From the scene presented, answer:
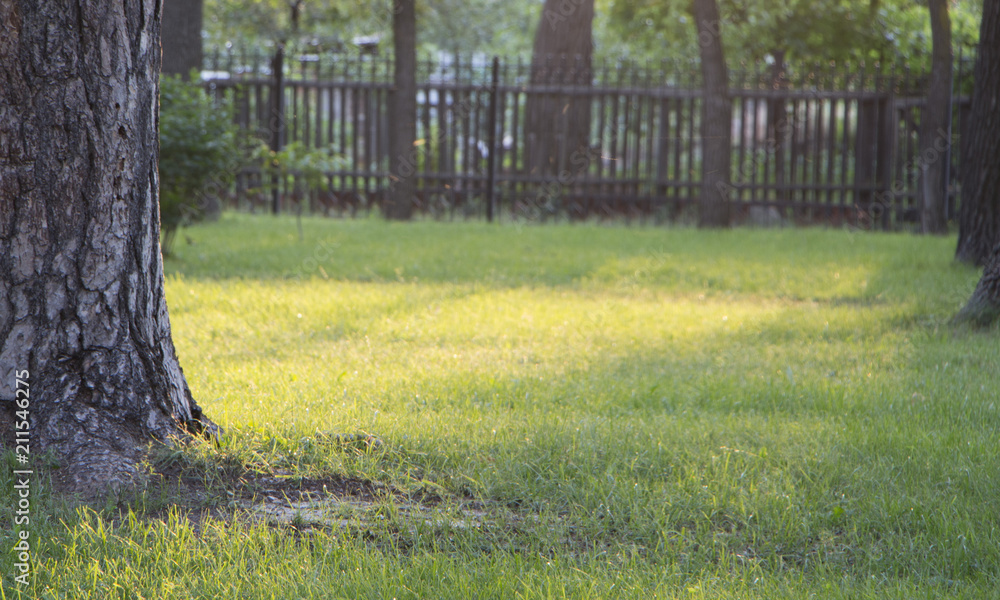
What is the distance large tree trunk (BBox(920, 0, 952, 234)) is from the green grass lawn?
6619 millimetres

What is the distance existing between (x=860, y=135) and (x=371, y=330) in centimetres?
1113

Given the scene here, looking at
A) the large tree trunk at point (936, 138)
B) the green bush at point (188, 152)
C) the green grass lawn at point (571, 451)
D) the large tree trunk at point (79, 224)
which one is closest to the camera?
the green grass lawn at point (571, 451)

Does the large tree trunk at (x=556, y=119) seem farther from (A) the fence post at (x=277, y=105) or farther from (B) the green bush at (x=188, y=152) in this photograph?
(B) the green bush at (x=188, y=152)

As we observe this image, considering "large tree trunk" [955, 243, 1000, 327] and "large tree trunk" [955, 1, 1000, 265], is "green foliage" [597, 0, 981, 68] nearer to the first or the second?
"large tree trunk" [955, 1, 1000, 265]

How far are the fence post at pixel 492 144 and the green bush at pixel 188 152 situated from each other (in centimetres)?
609

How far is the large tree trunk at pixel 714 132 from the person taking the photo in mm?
11773

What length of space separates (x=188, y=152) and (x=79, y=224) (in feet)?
16.9

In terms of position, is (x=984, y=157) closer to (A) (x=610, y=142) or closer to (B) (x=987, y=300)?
(B) (x=987, y=300)

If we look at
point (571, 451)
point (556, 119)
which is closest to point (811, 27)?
point (556, 119)

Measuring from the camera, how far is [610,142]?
1384 cm

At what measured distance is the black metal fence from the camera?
13.4 metres

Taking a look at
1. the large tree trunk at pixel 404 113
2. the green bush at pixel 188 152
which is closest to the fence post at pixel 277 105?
the large tree trunk at pixel 404 113

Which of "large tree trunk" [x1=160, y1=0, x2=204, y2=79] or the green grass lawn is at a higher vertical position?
"large tree trunk" [x1=160, y1=0, x2=204, y2=79]

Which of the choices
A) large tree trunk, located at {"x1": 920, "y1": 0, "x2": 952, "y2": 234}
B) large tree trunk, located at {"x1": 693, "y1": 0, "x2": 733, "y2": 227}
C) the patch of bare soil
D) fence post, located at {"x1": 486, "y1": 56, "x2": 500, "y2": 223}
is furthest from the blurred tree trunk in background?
fence post, located at {"x1": 486, "y1": 56, "x2": 500, "y2": 223}
